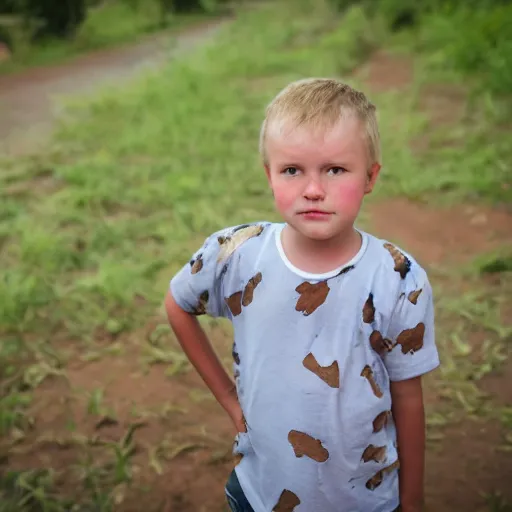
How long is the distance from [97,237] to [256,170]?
149 centimetres

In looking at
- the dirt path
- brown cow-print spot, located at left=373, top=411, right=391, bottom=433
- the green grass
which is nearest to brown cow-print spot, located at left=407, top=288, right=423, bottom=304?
brown cow-print spot, located at left=373, top=411, right=391, bottom=433

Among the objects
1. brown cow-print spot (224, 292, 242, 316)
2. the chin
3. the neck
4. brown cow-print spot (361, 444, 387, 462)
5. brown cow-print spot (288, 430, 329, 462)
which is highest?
the chin

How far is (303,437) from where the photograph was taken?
1357 mm

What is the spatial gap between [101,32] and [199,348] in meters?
9.35

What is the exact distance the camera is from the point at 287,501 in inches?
55.3

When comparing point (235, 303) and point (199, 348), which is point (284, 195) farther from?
point (199, 348)

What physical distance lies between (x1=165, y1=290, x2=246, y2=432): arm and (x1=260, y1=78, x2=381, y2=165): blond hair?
435 millimetres

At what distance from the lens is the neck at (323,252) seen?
1.33 metres

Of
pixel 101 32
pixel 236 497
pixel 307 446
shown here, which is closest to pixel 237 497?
pixel 236 497

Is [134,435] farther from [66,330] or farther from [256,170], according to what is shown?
[256,170]

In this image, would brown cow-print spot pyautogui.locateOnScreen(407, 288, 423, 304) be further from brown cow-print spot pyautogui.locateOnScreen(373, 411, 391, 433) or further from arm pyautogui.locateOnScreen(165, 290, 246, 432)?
arm pyautogui.locateOnScreen(165, 290, 246, 432)

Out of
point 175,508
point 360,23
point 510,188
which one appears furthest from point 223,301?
Answer: point 360,23

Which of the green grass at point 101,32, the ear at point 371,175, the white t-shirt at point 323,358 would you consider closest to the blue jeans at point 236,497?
the white t-shirt at point 323,358

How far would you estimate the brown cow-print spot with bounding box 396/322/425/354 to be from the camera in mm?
1323
